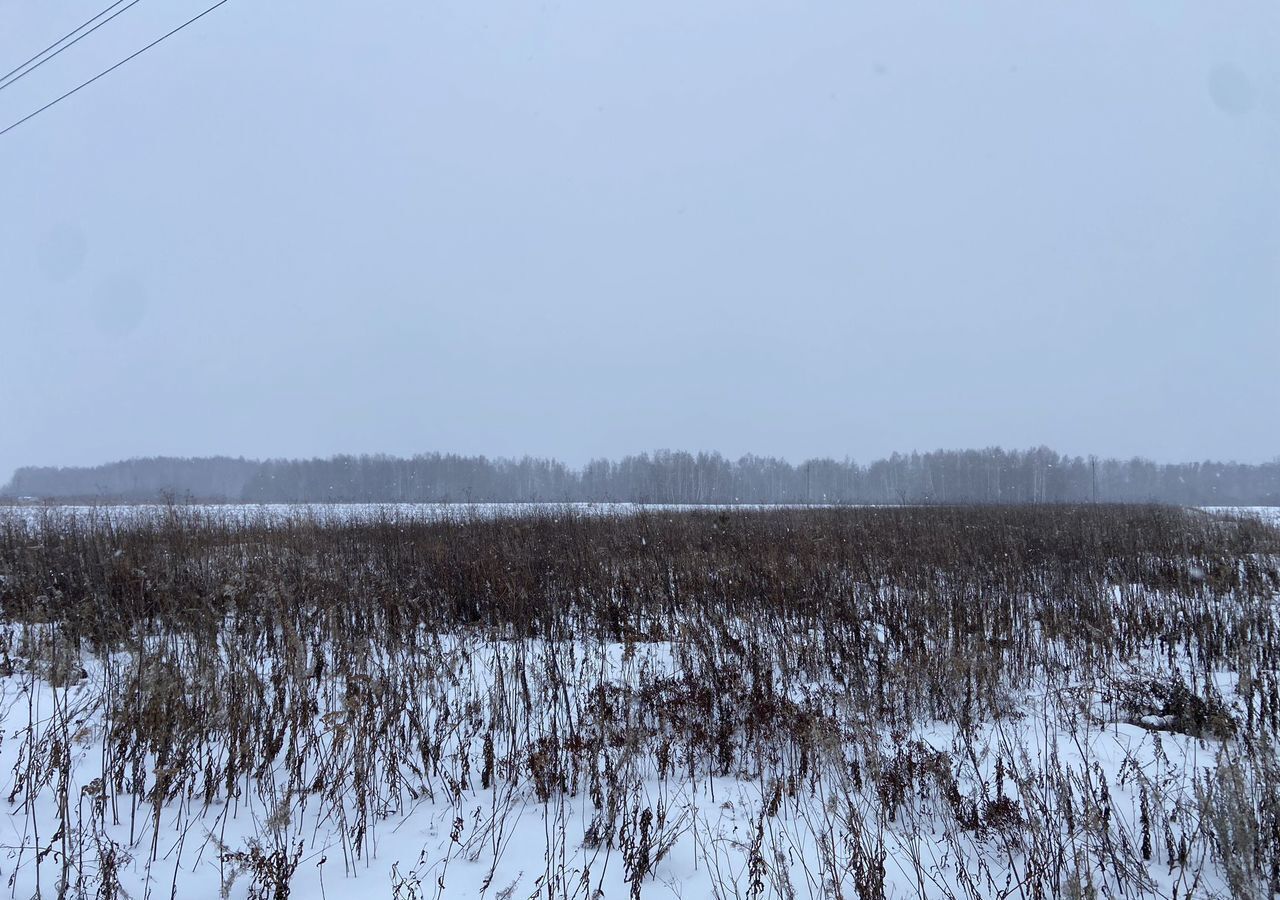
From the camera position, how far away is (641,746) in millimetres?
3514

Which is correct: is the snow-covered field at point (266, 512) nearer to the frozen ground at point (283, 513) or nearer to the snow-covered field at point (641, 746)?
the frozen ground at point (283, 513)

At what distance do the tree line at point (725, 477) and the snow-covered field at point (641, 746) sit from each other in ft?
198

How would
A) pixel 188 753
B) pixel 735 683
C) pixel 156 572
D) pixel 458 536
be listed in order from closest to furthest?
pixel 188 753 → pixel 735 683 → pixel 156 572 → pixel 458 536

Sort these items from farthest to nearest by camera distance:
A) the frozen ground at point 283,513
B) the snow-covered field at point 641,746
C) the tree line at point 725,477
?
the tree line at point 725,477, the frozen ground at point 283,513, the snow-covered field at point 641,746

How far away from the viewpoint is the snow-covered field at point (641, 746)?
8.16ft

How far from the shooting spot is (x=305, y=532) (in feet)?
38.5

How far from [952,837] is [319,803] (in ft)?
10.0

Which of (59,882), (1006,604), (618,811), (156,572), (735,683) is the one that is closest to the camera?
(59,882)

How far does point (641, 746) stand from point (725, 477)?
2920 inches

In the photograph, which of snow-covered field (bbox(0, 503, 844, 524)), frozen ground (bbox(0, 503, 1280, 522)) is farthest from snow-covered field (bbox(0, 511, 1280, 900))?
frozen ground (bbox(0, 503, 1280, 522))

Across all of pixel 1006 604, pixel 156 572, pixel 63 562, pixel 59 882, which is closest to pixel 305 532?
pixel 63 562

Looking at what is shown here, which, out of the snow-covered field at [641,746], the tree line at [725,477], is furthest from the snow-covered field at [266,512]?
the tree line at [725,477]

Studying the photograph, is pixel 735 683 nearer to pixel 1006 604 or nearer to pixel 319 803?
pixel 319 803

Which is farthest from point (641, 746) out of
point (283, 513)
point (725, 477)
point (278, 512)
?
point (725, 477)
